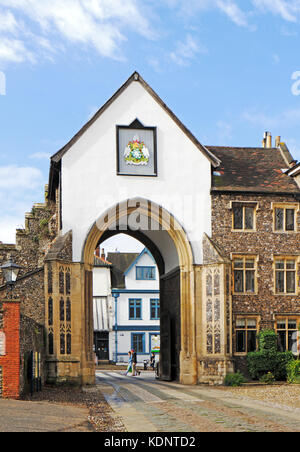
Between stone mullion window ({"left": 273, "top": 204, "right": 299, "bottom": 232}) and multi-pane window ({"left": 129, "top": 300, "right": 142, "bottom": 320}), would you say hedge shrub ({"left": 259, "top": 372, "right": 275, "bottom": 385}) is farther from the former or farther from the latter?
multi-pane window ({"left": 129, "top": 300, "right": 142, "bottom": 320})

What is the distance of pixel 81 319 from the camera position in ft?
80.3

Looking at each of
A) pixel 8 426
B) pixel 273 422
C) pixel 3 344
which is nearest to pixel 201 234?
A: pixel 3 344

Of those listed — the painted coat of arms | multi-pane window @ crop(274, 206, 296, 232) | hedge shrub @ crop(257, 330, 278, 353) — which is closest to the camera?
hedge shrub @ crop(257, 330, 278, 353)

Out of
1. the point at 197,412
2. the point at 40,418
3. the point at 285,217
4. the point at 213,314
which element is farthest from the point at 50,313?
the point at 40,418

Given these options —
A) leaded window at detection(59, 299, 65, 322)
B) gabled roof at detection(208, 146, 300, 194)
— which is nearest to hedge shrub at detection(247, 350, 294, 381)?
gabled roof at detection(208, 146, 300, 194)

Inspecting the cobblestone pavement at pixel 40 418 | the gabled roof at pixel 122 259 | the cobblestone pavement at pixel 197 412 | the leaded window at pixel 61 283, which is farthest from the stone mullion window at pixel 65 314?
the gabled roof at pixel 122 259

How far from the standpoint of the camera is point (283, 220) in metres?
27.2

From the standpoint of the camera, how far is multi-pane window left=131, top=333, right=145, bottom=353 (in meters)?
54.6

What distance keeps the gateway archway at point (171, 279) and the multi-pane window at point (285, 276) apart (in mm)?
3887

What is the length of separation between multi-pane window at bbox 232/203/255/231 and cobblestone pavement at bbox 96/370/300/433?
7.83m

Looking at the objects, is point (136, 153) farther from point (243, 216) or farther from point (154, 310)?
point (154, 310)

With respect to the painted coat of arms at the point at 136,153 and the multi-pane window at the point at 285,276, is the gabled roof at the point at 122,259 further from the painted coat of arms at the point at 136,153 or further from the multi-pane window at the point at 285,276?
the painted coat of arms at the point at 136,153

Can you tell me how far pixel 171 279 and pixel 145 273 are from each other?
26921mm

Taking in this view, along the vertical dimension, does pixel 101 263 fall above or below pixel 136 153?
below
